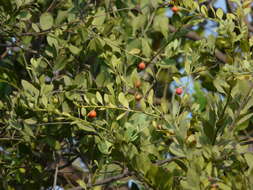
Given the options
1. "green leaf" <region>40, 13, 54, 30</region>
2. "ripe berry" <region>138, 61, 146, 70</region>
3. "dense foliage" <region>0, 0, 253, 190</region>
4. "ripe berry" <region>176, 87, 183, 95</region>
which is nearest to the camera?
"dense foliage" <region>0, 0, 253, 190</region>

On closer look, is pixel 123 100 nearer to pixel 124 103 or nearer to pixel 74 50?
pixel 124 103

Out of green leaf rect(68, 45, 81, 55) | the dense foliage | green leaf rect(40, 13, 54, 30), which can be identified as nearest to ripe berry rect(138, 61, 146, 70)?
the dense foliage

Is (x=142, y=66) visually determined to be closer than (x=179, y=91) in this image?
No

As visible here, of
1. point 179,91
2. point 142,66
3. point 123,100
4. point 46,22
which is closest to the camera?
point 123,100

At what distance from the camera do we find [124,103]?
56.6 inches

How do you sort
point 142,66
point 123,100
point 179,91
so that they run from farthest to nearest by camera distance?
point 142,66 < point 179,91 < point 123,100

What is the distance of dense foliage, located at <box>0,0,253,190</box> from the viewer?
4.17ft

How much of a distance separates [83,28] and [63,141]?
0.46 metres

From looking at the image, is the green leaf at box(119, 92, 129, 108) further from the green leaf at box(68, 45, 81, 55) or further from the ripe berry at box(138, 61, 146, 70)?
the green leaf at box(68, 45, 81, 55)

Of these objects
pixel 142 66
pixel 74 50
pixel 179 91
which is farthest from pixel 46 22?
pixel 179 91

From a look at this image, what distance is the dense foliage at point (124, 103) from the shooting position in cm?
127

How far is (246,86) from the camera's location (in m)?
1.21

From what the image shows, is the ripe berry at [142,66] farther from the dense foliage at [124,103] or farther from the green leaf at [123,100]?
the green leaf at [123,100]

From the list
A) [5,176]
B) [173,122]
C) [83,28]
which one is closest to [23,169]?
[5,176]
